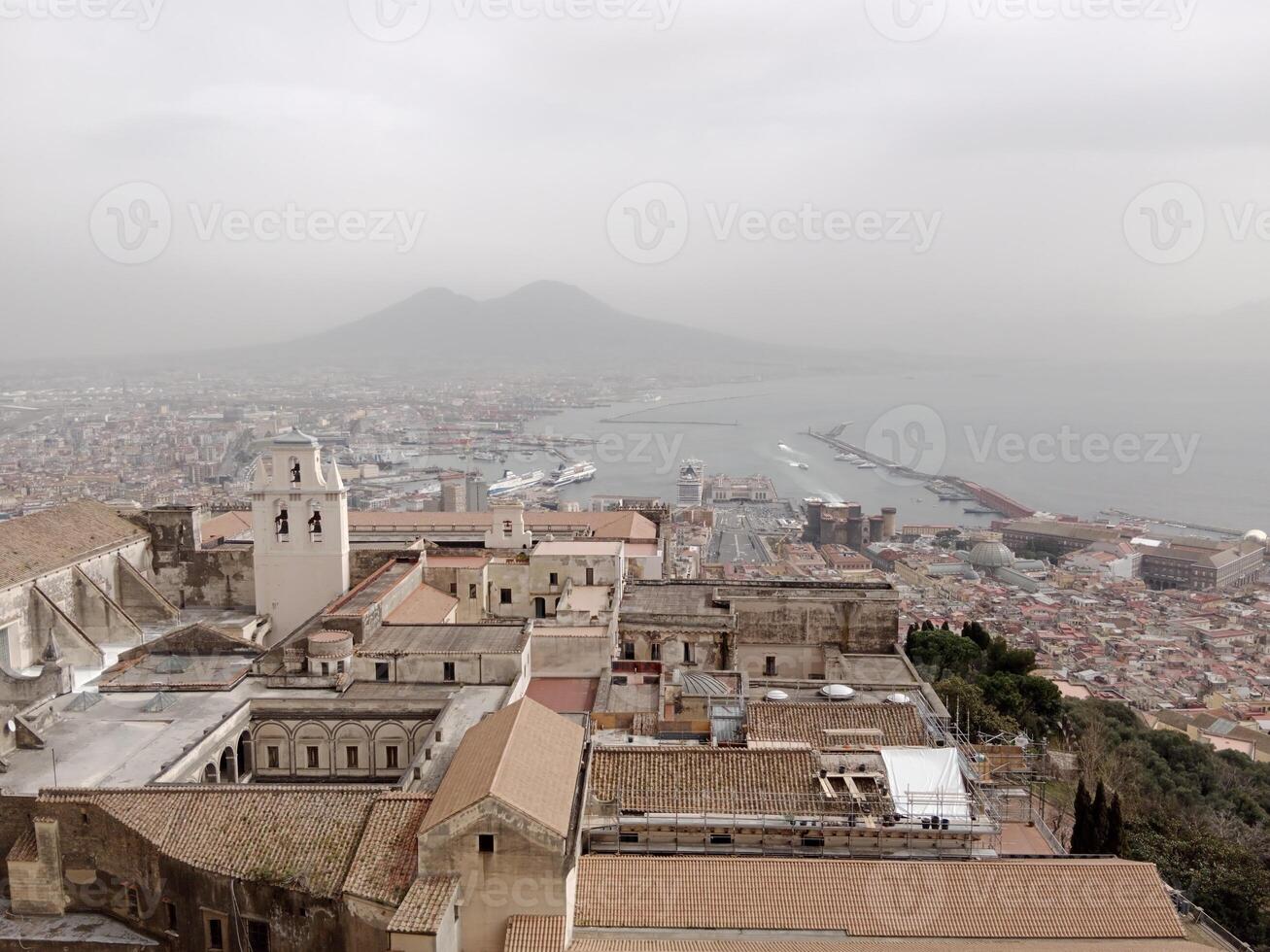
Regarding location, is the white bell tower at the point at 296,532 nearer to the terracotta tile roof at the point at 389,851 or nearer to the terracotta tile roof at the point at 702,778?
the terracotta tile roof at the point at 702,778

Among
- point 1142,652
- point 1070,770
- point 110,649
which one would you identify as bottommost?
point 1142,652

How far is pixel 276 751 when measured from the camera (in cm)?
1873

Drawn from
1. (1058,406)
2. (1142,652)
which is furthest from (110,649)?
(1058,406)

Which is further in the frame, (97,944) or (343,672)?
(343,672)

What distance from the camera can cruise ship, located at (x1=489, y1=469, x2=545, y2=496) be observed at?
284 ft

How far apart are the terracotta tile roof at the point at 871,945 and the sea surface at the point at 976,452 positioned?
270 feet

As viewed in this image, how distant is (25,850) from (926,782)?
43.3ft

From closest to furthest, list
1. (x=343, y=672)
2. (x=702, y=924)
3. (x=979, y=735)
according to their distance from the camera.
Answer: (x=702, y=924) → (x=343, y=672) → (x=979, y=735)

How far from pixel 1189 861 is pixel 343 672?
666 inches

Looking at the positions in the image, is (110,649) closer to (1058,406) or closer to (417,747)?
(417,747)

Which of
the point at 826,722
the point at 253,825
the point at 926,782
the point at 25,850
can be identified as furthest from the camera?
the point at 826,722

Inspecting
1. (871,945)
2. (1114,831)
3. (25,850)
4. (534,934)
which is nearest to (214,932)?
(25,850)

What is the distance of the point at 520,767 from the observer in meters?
12.9

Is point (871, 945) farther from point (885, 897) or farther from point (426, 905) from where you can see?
point (426, 905)
